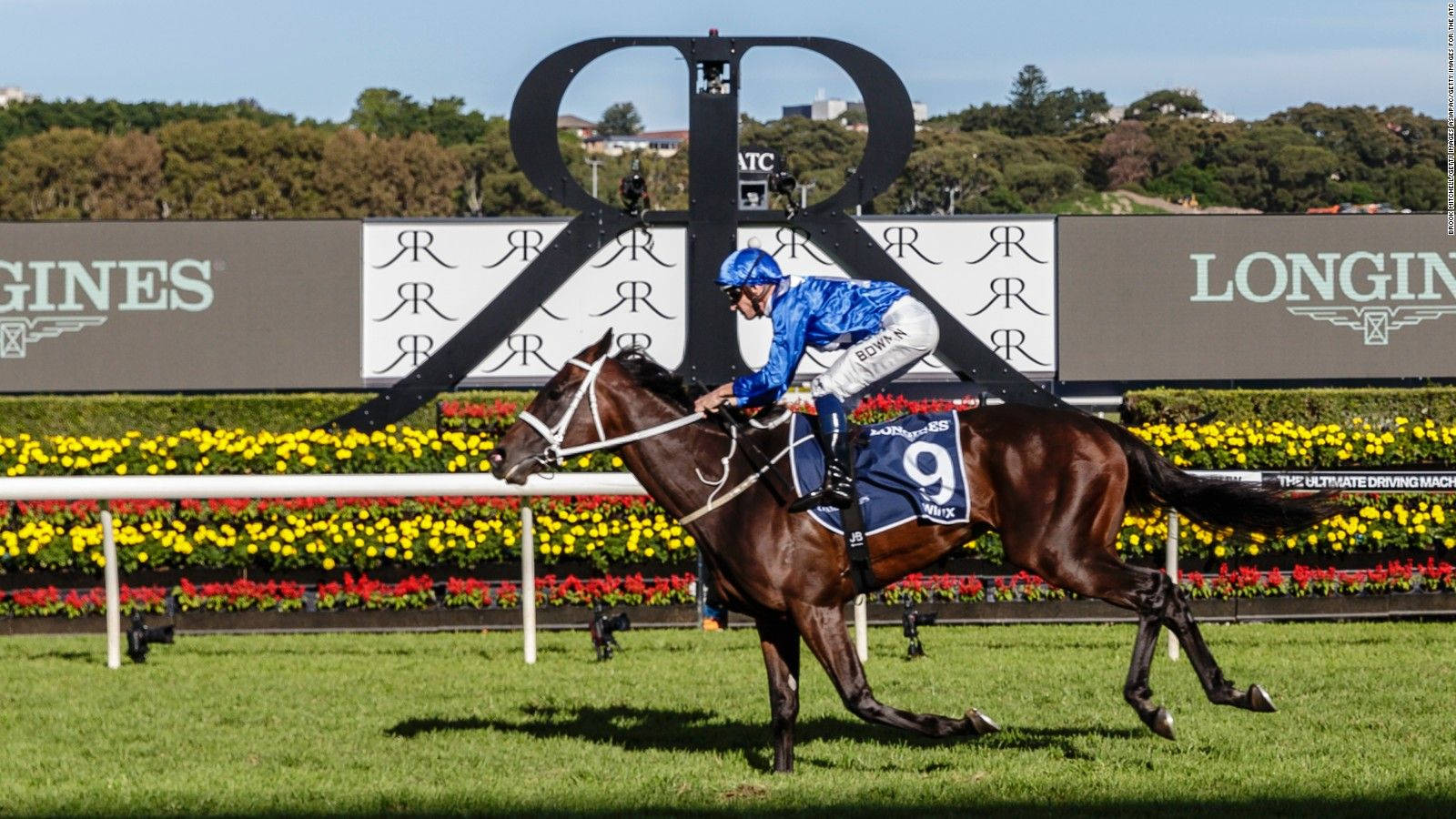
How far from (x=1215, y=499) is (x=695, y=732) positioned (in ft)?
5.96

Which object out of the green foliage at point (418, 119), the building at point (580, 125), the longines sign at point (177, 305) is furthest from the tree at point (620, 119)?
the longines sign at point (177, 305)

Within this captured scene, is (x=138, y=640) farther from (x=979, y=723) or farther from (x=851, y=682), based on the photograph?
(x=979, y=723)

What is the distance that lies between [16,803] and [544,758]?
1.45 metres

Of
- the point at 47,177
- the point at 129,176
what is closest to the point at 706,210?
the point at 129,176

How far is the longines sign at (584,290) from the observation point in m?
11.6

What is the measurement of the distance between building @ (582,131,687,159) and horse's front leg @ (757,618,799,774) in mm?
121708

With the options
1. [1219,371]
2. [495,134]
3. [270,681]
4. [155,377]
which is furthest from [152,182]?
[270,681]

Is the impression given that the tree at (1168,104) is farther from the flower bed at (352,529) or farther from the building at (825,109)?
the flower bed at (352,529)

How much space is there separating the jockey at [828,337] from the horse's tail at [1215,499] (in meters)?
0.72

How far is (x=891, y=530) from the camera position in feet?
16.4

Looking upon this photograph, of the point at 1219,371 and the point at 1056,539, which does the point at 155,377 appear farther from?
the point at 1056,539

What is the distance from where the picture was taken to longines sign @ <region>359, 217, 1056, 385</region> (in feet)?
38.0

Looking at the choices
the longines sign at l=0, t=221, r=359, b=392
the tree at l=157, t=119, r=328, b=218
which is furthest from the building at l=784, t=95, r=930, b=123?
the longines sign at l=0, t=221, r=359, b=392

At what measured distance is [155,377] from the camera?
15.2 meters
